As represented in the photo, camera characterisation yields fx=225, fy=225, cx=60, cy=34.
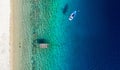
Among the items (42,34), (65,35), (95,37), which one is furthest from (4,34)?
(95,37)

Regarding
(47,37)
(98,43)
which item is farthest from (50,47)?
(98,43)

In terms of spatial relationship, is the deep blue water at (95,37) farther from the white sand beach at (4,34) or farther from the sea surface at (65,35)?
the white sand beach at (4,34)

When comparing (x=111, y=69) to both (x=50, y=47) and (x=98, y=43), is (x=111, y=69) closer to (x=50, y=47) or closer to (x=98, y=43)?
(x=98, y=43)

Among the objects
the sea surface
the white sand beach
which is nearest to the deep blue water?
the sea surface

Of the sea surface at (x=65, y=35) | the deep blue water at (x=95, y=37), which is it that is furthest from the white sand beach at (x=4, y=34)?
the deep blue water at (x=95, y=37)

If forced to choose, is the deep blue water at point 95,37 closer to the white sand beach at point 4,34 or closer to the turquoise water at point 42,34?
the turquoise water at point 42,34

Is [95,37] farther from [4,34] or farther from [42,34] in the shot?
[4,34]

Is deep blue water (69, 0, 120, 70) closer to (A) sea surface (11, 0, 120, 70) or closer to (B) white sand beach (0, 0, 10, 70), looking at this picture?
(A) sea surface (11, 0, 120, 70)
